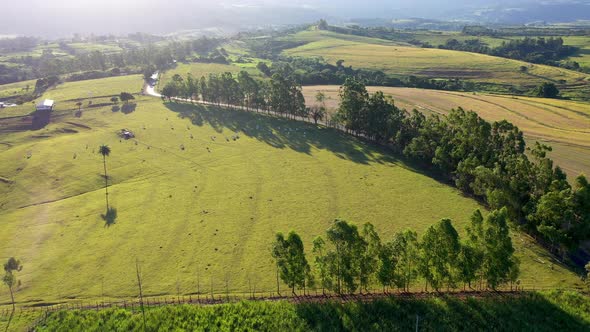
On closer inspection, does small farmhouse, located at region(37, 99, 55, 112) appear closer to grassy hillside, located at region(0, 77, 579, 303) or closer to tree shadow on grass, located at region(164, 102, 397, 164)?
grassy hillside, located at region(0, 77, 579, 303)

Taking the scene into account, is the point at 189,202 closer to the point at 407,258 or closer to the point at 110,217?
the point at 110,217

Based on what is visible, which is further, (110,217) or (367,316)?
(110,217)

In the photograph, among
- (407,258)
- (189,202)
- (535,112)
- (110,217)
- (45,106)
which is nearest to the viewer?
(407,258)

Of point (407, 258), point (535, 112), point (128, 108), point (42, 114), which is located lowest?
point (407, 258)

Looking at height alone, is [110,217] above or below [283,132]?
below

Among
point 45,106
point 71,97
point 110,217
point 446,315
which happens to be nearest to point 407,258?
point 446,315

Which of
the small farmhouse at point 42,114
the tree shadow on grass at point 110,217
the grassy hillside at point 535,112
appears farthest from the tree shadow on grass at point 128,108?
the tree shadow on grass at point 110,217

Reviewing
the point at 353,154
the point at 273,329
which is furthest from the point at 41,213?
the point at 353,154
